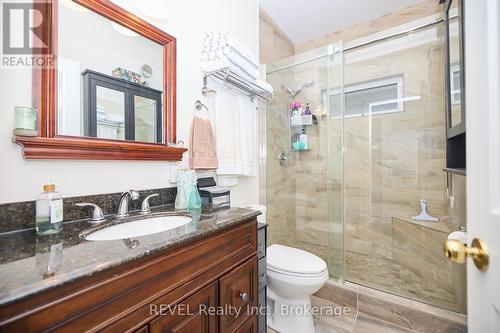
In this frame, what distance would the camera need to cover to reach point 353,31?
237 cm

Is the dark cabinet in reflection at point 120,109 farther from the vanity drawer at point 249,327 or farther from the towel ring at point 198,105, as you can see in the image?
the vanity drawer at point 249,327

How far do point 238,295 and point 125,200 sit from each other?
2.19 feet

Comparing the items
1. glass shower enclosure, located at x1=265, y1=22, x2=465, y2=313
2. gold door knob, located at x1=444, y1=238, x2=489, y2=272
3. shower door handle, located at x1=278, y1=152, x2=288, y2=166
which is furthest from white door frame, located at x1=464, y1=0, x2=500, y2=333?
shower door handle, located at x1=278, y1=152, x2=288, y2=166

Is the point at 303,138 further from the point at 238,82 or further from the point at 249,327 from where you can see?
the point at 249,327

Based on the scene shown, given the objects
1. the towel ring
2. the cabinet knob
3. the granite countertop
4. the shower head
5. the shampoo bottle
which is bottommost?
the cabinet knob

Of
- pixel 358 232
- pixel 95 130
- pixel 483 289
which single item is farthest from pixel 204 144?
pixel 358 232

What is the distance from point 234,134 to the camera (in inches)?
64.6

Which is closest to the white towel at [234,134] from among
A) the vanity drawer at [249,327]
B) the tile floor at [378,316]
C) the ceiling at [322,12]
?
the vanity drawer at [249,327]

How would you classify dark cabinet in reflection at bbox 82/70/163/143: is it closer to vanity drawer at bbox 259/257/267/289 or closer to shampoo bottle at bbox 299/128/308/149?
vanity drawer at bbox 259/257/267/289

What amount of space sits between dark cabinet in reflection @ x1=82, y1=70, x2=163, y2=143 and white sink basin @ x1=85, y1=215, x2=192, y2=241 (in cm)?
41

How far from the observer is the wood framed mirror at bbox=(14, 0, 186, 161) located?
2.81 ft

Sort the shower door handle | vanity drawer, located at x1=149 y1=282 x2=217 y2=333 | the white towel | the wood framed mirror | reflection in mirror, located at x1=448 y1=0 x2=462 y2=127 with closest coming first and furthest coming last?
1. vanity drawer, located at x1=149 y1=282 x2=217 y2=333
2. the wood framed mirror
3. reflection in mirror, located at x1=448 y1=0 x2=462 y2=127
4. the white towel
5. the shower door handle

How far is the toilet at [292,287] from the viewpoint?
4.66 feet

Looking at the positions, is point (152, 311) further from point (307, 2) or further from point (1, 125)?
point (307, 2)
